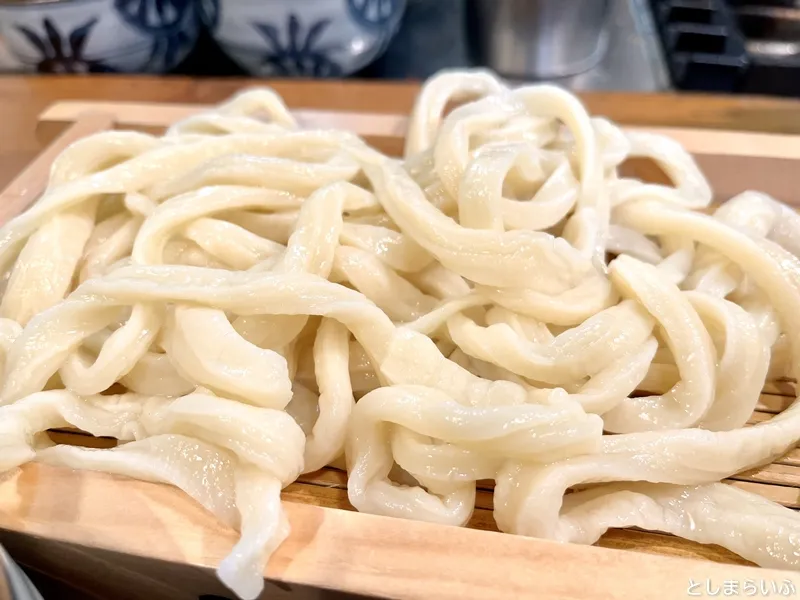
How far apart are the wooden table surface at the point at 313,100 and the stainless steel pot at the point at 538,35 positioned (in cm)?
47

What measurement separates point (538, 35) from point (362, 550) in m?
1.93

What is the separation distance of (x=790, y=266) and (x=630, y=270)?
1.01 feet

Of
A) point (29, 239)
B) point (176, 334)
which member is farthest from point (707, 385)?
point (29, 239)

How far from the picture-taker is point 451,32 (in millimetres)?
2586

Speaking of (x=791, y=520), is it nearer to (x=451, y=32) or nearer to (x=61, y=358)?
(x=61, y=358)

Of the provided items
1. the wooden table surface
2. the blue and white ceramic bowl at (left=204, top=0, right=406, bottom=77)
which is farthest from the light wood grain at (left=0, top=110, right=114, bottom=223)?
the blue and white ceramic bowl at (left=204, top=0, right=406, bottom=77)

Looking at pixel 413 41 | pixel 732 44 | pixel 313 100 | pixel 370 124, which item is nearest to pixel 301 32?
pixel 313 100

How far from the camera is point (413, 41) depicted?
2537 mm

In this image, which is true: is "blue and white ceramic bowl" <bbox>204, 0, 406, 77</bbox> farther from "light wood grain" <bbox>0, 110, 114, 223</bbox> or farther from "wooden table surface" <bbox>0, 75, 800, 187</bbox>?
"light wood grain" <bbox>0, 110, 114, 223</bbox>

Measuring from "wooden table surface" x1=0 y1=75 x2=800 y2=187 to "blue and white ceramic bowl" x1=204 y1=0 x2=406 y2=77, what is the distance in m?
0.13

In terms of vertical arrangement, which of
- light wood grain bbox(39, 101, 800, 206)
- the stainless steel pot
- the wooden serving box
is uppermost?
the stainless steel pot

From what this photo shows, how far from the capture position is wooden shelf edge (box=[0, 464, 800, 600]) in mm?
800

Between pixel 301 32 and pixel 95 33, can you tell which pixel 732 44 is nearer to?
pixel 301 32

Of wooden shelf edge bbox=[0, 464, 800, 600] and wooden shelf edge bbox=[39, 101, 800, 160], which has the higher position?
wooden shelf edge bbox=[39, 101, 800, 160]
